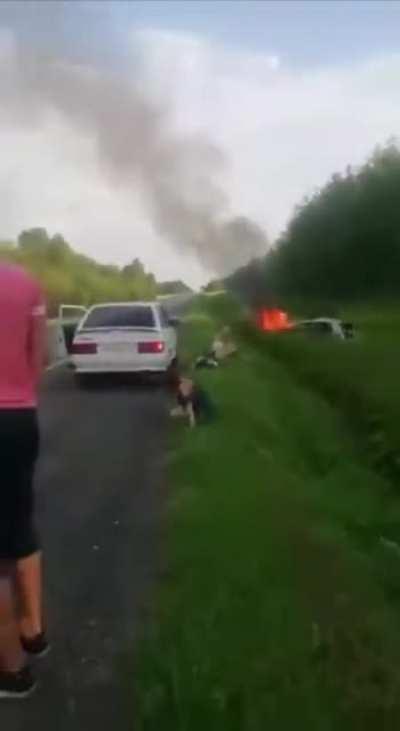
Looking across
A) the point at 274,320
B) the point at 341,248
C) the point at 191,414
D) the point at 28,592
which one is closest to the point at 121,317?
the point at 341,248

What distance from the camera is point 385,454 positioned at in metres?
16.0

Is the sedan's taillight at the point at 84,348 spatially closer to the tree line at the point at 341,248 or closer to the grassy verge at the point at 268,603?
the tree line at the point at 341,248

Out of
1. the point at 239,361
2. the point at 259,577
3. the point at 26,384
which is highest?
the point at 26,384

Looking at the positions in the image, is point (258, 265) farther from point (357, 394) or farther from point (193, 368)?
point (357, 394)

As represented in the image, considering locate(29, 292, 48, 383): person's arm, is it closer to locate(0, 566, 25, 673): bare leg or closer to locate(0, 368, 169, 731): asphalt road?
locate(0, 566, 25, 673): bare leg

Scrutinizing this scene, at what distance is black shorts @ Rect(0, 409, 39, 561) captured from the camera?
4.95 meters

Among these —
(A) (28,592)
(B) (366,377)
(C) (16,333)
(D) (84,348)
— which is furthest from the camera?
(D) (84,348)

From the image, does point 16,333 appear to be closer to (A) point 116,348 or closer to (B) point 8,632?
(B) point 8,632

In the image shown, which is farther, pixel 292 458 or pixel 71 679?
pixel 292 458

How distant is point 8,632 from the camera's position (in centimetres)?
509

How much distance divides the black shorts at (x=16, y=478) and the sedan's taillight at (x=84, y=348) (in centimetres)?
1643

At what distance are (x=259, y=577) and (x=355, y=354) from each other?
1550 centimetres

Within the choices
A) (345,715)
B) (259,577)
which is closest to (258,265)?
(259,577)

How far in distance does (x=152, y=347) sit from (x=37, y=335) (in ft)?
53.9
